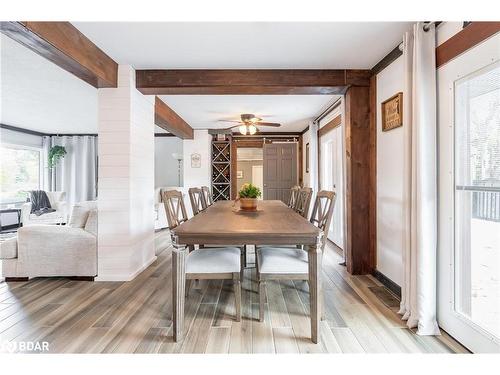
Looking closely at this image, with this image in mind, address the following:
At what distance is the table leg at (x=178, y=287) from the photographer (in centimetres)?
187

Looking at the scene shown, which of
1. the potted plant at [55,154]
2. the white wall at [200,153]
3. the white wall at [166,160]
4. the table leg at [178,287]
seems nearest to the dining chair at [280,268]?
the table leg at [178,287]

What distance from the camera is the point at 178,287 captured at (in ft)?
6.15

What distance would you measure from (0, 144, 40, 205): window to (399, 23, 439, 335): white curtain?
315 inches

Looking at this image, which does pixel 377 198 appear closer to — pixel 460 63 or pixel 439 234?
pixel 439 234

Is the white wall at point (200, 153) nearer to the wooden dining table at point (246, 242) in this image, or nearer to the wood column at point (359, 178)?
the wood column at point (359, 178)

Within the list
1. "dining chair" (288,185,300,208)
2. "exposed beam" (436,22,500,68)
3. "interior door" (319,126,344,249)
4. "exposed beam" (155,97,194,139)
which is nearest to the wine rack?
"exposed beam" (155,97,194,139)

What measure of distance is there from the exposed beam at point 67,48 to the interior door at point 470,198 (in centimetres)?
296

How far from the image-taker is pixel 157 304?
8.11 ft

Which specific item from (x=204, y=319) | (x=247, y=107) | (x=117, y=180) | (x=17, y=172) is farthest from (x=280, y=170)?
(x=17, y=172)

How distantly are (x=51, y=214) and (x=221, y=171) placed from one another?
396cm
